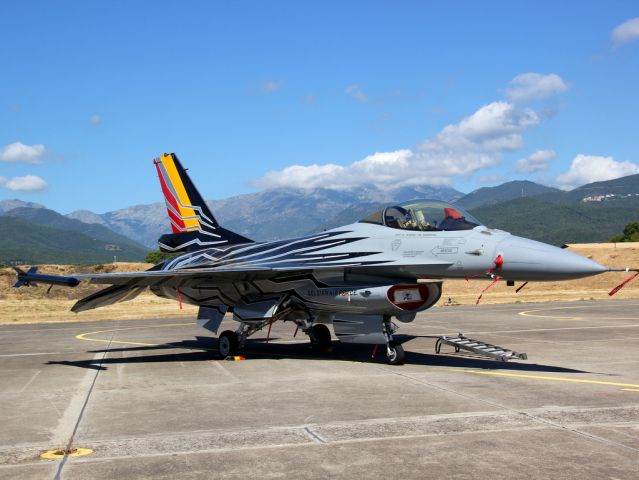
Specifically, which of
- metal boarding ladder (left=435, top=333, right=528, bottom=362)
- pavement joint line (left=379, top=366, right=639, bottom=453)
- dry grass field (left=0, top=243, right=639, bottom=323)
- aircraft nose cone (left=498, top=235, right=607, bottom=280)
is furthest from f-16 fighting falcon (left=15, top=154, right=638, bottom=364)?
dry grass field (left=0, top=243, right=639, bottom=323)

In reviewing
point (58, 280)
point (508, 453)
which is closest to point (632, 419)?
point (508, 453)

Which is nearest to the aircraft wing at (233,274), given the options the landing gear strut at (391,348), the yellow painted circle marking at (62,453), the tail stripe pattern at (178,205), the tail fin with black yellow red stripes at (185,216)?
the landing gear strut at (391,348)

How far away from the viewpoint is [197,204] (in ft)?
65.8

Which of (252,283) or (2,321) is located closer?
(252,283)

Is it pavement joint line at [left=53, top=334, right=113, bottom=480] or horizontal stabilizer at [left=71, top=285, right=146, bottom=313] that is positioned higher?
horizontal stabilizer at [left=71, top=285, right=146, bottom=313]

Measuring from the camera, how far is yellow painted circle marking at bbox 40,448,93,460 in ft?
Answer: 24.4

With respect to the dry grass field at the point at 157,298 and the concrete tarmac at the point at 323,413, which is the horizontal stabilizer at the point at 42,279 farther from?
the dry grass field at the point at 157,298

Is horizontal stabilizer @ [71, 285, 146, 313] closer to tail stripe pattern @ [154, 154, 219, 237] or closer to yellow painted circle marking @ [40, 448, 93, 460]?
tail stripe pattern @ [154, 154, 219, 237]

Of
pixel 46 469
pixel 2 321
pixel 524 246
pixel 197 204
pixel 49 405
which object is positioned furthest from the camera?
pixel 2 321

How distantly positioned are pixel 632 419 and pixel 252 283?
987 cm

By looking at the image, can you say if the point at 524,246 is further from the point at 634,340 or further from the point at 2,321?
the point at 2,321

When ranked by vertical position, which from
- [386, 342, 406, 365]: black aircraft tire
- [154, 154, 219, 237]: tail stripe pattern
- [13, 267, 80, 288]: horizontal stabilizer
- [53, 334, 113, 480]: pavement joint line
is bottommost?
[53, 334, 113, 480]: pavement joint line

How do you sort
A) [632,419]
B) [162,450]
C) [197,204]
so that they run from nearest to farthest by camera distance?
[162,450], [632,419], [197,204]

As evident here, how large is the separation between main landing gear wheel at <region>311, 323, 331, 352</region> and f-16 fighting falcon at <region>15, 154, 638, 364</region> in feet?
0.09
